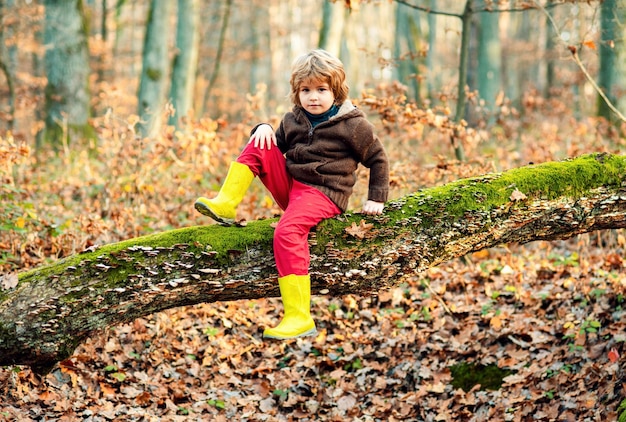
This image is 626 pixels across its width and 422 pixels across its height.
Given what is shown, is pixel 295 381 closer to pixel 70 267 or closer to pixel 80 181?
pixel 70 267

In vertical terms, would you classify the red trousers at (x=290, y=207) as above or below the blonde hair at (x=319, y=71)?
below

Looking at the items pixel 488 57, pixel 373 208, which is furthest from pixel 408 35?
pixel 373 208

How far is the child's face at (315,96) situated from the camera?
3.92 m

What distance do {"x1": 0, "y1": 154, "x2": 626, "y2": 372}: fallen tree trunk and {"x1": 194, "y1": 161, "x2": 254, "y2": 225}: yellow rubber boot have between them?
0.34ft

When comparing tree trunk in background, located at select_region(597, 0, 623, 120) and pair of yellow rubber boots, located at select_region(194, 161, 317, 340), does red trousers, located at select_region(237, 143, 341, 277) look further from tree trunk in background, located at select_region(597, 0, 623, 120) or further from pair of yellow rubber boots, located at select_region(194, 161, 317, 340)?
tree trunk in background, located at select_region(597, 0, 623, 120)

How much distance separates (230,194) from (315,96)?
33.1 inches

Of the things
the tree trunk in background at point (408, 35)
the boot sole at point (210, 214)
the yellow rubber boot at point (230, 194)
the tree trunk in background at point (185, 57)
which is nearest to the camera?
the boot sole at point (210, 214)

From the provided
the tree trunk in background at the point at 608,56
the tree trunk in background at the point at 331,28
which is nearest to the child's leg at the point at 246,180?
the tree trunk in background at the point at 608,56

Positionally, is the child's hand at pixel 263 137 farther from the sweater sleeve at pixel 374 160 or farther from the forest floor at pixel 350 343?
the forest floor at pixel 350 343

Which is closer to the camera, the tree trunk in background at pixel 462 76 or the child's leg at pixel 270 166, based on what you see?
the child's leg at pixel 270 166

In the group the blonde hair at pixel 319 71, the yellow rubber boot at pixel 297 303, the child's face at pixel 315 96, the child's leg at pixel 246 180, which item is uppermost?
the blonde hair at pixel 319 71

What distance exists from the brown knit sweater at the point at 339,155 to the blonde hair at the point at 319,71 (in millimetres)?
188

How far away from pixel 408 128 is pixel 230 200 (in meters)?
3.62

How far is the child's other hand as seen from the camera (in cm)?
391
